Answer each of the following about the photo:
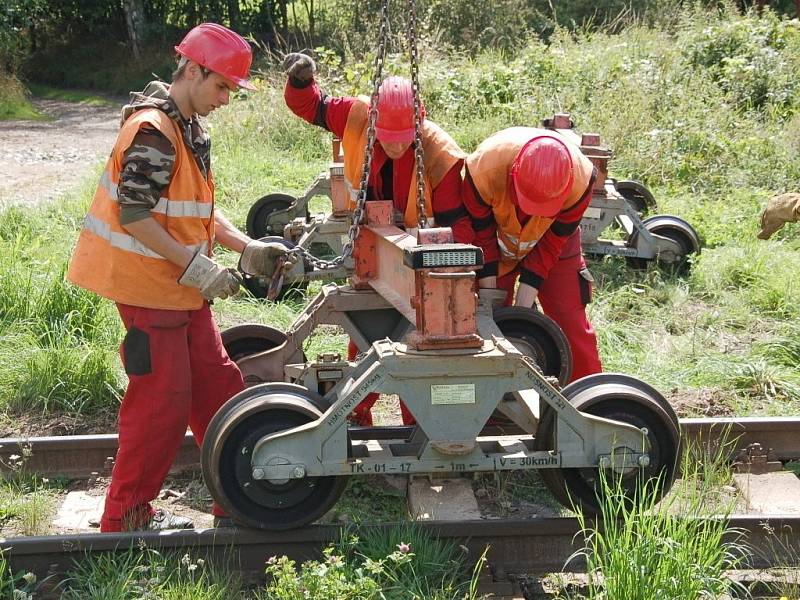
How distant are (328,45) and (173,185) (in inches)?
694

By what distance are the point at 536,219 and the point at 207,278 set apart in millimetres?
1837

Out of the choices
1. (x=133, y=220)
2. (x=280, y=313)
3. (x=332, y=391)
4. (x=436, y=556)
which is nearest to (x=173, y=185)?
(x=133, y=220)

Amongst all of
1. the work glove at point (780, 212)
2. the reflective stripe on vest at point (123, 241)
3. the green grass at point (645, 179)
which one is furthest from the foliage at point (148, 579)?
the work glove at point (780, 212)

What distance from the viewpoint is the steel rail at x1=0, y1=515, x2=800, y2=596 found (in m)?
4.21

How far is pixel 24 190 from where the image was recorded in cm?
1216

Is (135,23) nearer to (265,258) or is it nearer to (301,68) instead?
(301,68)

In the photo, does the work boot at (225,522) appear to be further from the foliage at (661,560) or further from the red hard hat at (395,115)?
the red hard hat at (395,115)

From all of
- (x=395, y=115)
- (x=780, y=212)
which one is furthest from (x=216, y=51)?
(x=780, y=212)

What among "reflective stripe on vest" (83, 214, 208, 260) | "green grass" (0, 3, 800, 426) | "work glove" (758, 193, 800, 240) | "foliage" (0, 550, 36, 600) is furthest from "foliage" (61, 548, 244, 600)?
"work glove" (758, 193, 800, 240)

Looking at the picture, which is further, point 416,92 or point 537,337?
point 537,337

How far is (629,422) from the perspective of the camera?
4.46 metres

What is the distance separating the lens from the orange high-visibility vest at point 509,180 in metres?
5.15

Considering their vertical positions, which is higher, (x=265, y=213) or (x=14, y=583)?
(x=265, y=213)

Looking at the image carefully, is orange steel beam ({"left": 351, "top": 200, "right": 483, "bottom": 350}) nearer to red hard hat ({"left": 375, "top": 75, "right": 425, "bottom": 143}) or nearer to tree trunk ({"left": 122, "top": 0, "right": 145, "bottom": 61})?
red hard hat ({"left": 375, "top": 75, "right": 425, "bottom": 143})
